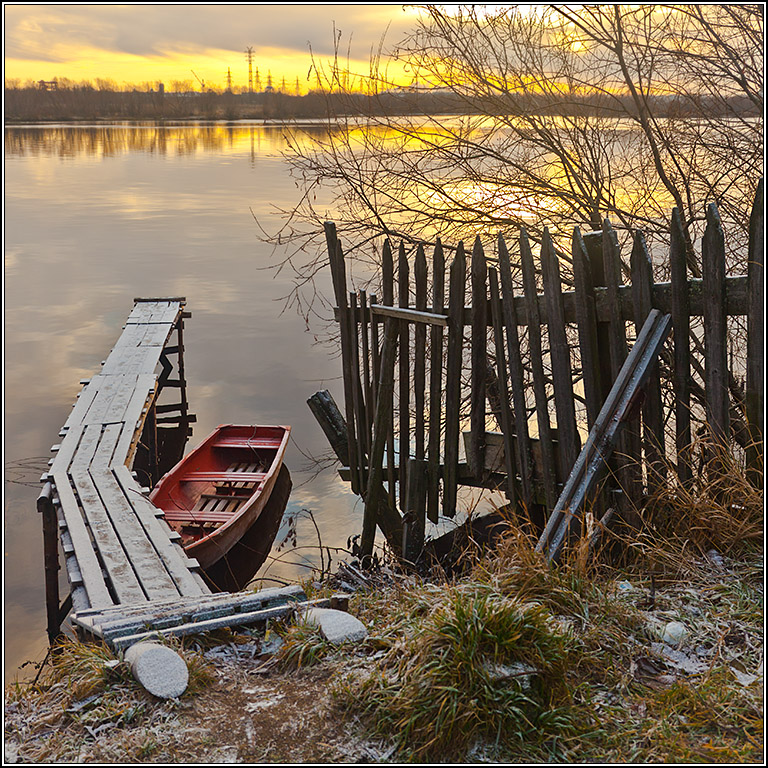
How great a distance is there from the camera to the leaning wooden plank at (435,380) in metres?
5.75

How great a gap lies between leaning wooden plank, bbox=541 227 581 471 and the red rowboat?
5.27 meters

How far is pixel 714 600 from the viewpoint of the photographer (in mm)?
3455

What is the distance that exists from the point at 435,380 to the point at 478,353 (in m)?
0.53

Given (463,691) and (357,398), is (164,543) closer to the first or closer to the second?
(357,398)

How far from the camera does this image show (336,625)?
3.33 m

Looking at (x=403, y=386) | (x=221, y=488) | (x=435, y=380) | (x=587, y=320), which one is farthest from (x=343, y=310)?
(x=221, y=488)

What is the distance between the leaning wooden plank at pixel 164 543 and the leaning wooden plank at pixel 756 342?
3901 mm

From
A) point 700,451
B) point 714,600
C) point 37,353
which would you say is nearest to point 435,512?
point 700,451

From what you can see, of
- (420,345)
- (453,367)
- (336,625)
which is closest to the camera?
(336,625)

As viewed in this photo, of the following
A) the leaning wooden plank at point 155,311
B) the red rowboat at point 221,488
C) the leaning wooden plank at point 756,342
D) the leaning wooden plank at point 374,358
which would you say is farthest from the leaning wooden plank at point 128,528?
the leaning wooden plank at point 155,311

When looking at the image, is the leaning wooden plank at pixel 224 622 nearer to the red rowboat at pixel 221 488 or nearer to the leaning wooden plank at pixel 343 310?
the leaning wooden plank at pixel 343 310

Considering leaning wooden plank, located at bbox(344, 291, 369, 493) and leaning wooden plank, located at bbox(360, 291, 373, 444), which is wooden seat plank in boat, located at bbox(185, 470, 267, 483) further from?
leaning wooden plank, located at bbox(360, 291, 373, 444)

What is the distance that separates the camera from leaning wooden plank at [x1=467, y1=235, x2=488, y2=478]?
546 centimetres

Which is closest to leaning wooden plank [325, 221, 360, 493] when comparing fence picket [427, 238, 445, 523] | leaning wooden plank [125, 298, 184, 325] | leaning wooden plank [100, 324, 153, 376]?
fence picket [427, 238, 445, 523]
